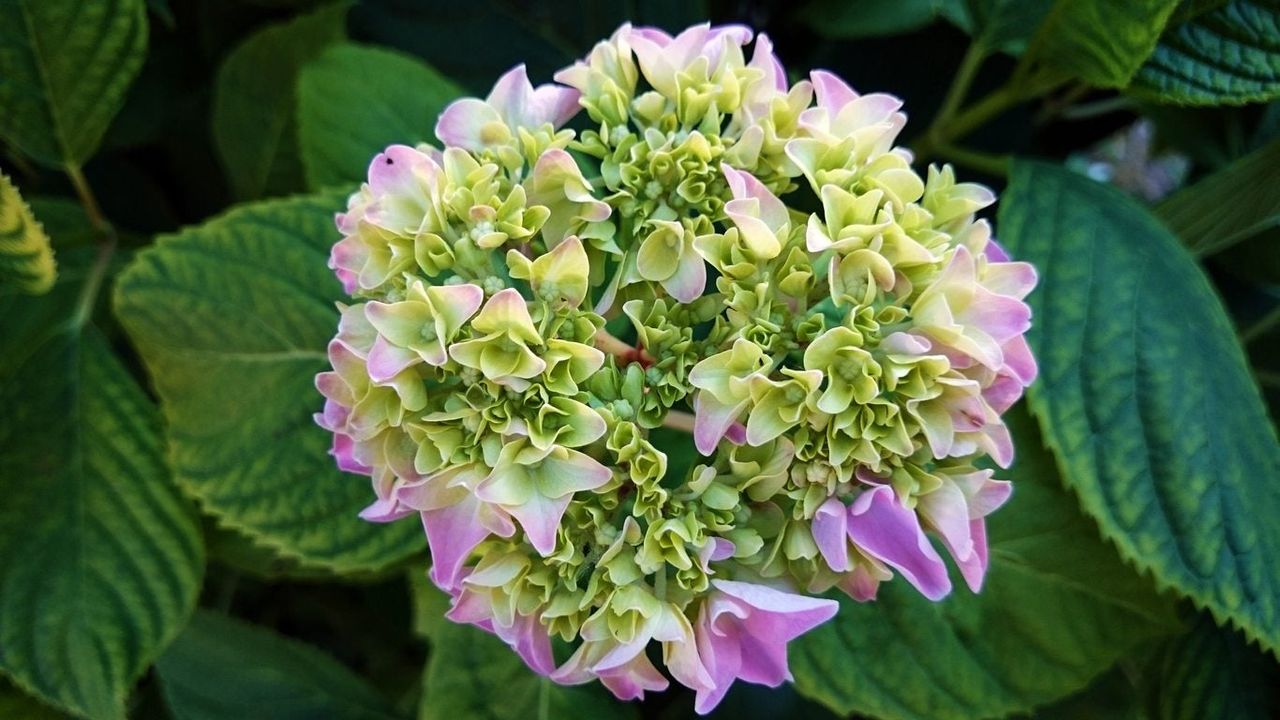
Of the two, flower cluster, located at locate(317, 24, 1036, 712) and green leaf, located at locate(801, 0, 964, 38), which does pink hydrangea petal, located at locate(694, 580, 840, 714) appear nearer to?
flower cluster, located at locate(317, 24, 1036, 712)

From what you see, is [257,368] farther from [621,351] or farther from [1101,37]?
[1101,37]

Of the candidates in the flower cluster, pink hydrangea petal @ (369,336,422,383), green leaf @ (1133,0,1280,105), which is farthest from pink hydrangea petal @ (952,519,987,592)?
green leaf @ (1133,0,1280,105)

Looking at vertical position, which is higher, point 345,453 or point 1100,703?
point 345,453

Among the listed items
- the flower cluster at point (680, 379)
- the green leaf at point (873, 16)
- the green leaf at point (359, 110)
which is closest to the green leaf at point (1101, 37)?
the green leaf at point (873, 16)

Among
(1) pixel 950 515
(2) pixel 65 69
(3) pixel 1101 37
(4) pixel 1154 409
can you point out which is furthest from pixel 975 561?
(2) pixel 65 69

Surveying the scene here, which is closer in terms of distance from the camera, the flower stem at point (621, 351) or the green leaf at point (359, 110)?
the flower stem at point (621, 351)

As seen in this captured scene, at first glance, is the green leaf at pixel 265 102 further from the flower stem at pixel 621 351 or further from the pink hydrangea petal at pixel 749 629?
the pink hydrangea petal at pixel 749 629

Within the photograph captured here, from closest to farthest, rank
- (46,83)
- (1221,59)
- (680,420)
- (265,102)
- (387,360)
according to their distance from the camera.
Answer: (387,360), (680,420), (1221,59), (46,83), (265,102)
